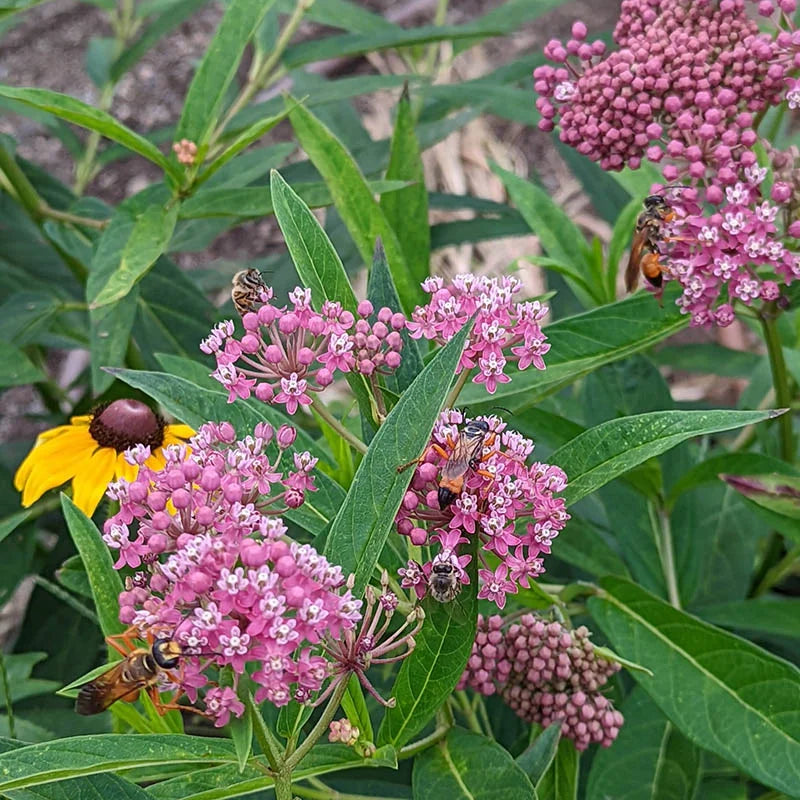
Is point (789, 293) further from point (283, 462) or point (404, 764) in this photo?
point (404, 764)

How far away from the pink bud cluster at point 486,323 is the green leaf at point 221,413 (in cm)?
23

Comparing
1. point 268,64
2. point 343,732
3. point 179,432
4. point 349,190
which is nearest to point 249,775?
point 343,732

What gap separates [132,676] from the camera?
1.27m

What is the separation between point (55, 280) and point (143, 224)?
0.66 m

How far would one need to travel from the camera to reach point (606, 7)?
4.69m

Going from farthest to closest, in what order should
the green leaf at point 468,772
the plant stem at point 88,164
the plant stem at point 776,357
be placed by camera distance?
the plant stem at point 88,164
the plant stem at point 776,357
the green leaf at point 468,772

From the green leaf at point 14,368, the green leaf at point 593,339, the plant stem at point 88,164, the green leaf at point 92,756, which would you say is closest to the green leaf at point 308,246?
the green leaf at point 593,339

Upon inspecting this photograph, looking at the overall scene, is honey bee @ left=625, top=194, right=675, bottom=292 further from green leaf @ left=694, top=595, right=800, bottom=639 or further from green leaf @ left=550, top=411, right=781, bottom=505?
green leaf @ left=694, top=595, right=800, bottom=639

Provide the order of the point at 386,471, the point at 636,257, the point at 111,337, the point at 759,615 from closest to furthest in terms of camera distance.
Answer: the point at 386,471
the point at 636,257
the point at 759,615
the point at 111,337

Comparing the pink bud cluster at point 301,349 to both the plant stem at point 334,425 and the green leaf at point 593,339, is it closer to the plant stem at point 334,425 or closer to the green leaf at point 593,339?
the plant stem at point 334,425

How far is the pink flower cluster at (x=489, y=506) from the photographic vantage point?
131cm

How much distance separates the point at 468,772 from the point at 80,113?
124 cm

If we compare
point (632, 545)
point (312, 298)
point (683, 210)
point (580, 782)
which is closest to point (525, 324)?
point (312, 298)

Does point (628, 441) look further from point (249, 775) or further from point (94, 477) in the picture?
point (94, 477)
